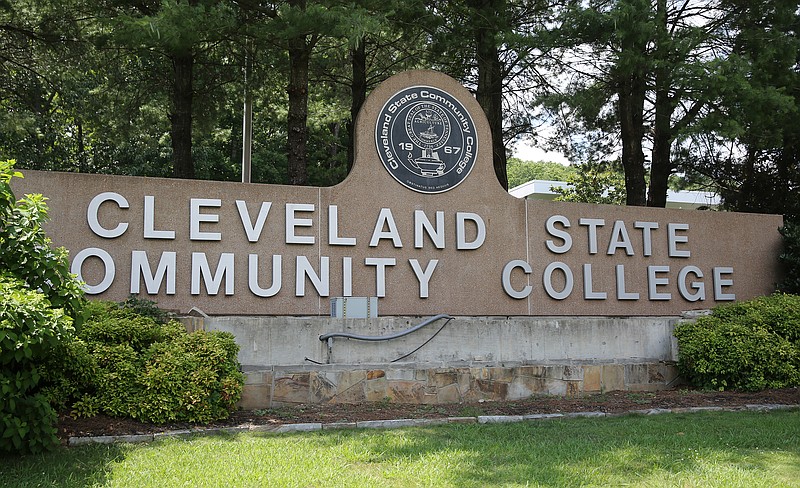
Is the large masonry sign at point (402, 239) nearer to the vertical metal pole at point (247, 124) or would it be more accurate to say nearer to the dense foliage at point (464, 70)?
the dense foliage at point (464, 70)

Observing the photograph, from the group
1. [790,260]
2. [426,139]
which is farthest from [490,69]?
[790,260]

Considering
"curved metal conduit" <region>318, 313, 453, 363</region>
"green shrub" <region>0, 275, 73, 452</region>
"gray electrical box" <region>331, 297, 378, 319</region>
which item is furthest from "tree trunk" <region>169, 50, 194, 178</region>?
"green shrub" <region>0, 275, 73, 452</region>

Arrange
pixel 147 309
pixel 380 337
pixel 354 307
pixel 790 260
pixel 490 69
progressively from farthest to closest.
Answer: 1. pixel 490 69
2. pixel 790 260
3. pixel 354 307
4. pixel 380 337
5. pixel 147 309

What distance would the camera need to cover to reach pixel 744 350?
33.7ft

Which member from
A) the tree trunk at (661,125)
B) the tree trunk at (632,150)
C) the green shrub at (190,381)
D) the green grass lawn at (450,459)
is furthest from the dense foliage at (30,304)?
the tree trunk at (632,150)

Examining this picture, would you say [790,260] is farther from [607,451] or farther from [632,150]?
[607,451]

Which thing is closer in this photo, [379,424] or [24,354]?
[24,354]

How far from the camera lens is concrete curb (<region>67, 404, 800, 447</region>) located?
7.05m

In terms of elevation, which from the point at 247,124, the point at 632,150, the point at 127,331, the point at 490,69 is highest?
the point at 490,69

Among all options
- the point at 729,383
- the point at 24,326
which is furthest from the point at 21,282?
the point at 729,383

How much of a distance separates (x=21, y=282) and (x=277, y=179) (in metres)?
21.9

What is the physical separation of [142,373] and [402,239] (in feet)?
16.2

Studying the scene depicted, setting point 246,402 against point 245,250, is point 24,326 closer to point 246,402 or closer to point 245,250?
point 246,402

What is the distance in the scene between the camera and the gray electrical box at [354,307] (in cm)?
1039
